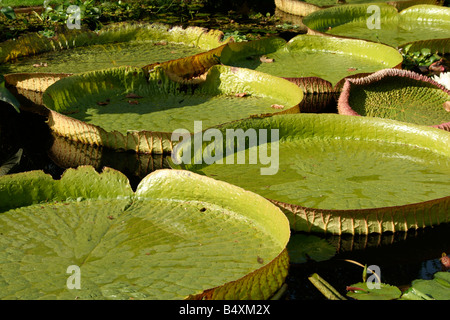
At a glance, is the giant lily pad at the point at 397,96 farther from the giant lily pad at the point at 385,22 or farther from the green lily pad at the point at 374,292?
the giant lily pad at the point at 385,22

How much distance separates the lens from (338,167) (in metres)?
2.95

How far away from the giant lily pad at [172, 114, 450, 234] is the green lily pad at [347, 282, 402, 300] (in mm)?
380

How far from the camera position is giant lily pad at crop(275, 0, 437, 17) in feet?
22.7

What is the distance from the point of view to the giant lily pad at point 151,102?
139 inches

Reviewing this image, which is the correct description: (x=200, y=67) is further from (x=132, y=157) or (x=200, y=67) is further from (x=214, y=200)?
(x=214, y=200)

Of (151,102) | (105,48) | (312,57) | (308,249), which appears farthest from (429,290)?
(105,48)

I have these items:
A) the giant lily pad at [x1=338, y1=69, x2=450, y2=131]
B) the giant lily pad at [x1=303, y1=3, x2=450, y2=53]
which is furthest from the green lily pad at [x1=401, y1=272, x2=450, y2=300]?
the giant lily pad at [x1=303, y1=3, x2=450, y2=53]

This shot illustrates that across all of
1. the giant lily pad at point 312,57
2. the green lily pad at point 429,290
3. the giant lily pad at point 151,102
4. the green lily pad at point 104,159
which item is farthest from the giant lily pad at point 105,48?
the green lily pad at point 429,290

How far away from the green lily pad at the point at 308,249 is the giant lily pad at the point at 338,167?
0.04m

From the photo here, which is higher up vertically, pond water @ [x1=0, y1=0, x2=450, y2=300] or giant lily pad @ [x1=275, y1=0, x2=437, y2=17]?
giant lily pad @ [x1=275, y1=0, x2=437, y2=17]

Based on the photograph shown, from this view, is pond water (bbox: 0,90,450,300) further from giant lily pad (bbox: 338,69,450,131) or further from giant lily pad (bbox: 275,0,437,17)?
giant lily pad (bbox: 275,0,437,17)

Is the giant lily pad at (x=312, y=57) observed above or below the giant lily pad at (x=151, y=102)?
above

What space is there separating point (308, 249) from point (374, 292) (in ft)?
1.36

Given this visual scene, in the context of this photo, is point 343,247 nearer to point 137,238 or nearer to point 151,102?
point 137,238
